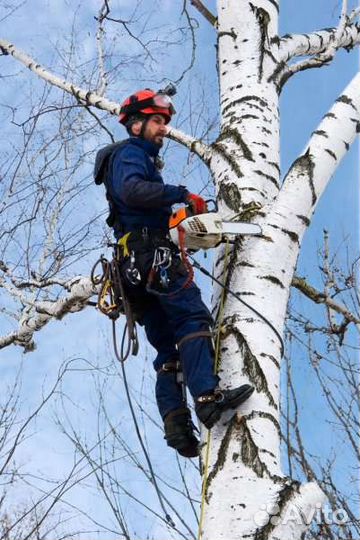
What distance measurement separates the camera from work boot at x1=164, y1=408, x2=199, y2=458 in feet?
9.01

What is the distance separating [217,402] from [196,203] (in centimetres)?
80

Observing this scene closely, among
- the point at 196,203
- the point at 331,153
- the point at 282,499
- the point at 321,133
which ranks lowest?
the point at 282,499

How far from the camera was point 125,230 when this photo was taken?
3023mm

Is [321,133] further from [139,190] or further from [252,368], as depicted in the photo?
[252,368]

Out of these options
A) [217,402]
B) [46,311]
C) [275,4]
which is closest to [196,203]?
[217,402]

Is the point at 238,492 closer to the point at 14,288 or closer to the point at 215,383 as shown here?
the point at 215,383

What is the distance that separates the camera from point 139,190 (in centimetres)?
277

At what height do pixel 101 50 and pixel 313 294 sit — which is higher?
pixel 101 50

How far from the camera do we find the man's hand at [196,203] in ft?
8.96

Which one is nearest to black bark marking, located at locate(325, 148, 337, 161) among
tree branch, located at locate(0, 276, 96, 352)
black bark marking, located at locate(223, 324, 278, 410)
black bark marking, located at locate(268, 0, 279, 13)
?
black bark marking, located at locate(223, 324, 278, 410)

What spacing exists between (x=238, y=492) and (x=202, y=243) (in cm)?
96

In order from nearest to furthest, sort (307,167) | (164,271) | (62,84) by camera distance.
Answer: (164,271) < (307,167) < (62,84)

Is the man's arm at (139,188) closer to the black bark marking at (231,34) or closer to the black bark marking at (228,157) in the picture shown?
the black bark marking at (228,157)

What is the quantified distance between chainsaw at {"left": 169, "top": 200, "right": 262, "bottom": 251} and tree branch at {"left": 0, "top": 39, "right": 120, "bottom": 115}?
172 cm
